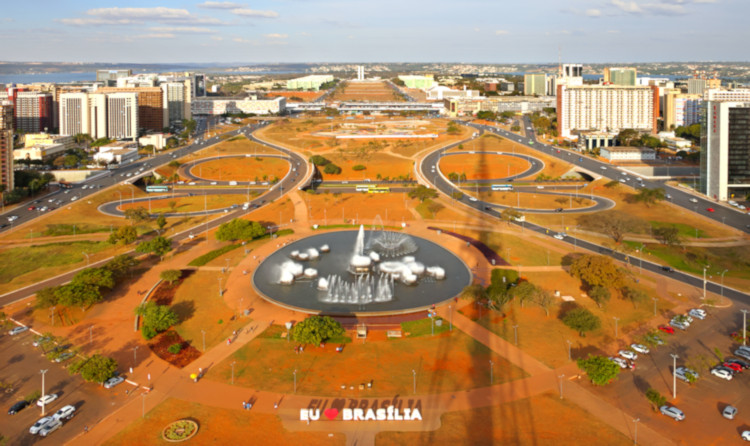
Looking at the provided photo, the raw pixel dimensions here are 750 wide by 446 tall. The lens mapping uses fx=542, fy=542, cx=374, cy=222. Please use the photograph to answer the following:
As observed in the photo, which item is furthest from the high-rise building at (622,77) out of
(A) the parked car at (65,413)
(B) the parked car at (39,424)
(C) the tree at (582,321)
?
(B) the parked car at (39,424)

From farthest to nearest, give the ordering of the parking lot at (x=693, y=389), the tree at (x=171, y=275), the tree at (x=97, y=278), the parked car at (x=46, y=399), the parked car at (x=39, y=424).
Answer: the tree at (x=171, y=275), the tree at (x=97, y=278), the parked car at (x=46, y=399), the parked car at (x=39, y=424), the parking lot at (x=693, y=389)

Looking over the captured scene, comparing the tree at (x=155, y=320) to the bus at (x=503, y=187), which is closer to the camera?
the tree at (x=155, y=320)

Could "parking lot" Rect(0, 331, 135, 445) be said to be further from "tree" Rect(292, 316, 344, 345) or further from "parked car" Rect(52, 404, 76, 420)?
"tree" Rect(292, 316, 344, 345)

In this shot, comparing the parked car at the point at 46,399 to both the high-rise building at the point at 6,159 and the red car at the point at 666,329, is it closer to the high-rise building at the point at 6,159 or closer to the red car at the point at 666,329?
the red car at the point at 666,329

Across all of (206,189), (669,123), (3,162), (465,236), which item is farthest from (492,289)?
(669,123)

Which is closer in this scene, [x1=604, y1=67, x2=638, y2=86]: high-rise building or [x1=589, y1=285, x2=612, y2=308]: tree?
[x1=589, y1=285, x2=612, y2=308]: tree

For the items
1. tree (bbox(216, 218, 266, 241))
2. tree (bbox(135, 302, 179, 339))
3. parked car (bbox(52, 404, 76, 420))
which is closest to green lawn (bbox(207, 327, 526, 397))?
tree (bbox(135, 302, 179, 339))
